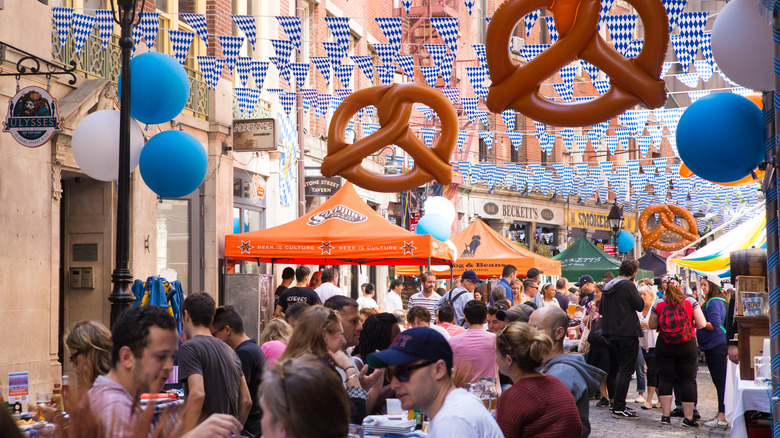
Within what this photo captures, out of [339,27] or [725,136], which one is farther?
[339,27]

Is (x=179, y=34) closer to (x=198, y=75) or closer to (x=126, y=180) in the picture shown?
(x=198, y=75)

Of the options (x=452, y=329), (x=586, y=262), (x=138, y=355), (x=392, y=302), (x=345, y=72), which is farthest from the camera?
(x=586, y=262)

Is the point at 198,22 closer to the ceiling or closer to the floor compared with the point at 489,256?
closer to the ceiling

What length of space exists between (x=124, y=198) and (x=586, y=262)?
61.1ft

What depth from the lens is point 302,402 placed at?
A: 8.39 ft

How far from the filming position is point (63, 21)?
1155 centimetres

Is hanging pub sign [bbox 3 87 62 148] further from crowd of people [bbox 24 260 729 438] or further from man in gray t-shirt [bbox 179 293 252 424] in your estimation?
man in gray t-shirt [bbox 179 293 252 424]

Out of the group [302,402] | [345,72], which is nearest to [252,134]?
[345,72]

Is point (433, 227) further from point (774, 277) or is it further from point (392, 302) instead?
point (774, 277)

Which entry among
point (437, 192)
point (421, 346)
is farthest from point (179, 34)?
point (437, 192)

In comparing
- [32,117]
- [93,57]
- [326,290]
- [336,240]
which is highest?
[93,57]

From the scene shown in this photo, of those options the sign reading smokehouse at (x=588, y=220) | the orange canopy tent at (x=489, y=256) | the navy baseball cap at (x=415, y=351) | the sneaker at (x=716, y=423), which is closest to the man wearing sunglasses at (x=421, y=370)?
the navy baseball cap at (x=415, y=351)

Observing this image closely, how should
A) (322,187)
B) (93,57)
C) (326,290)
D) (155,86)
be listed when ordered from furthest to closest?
1. (322,187)
2. (326,290)
3. (93,57)
4. (155,86)

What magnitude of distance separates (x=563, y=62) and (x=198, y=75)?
968 centimetres
